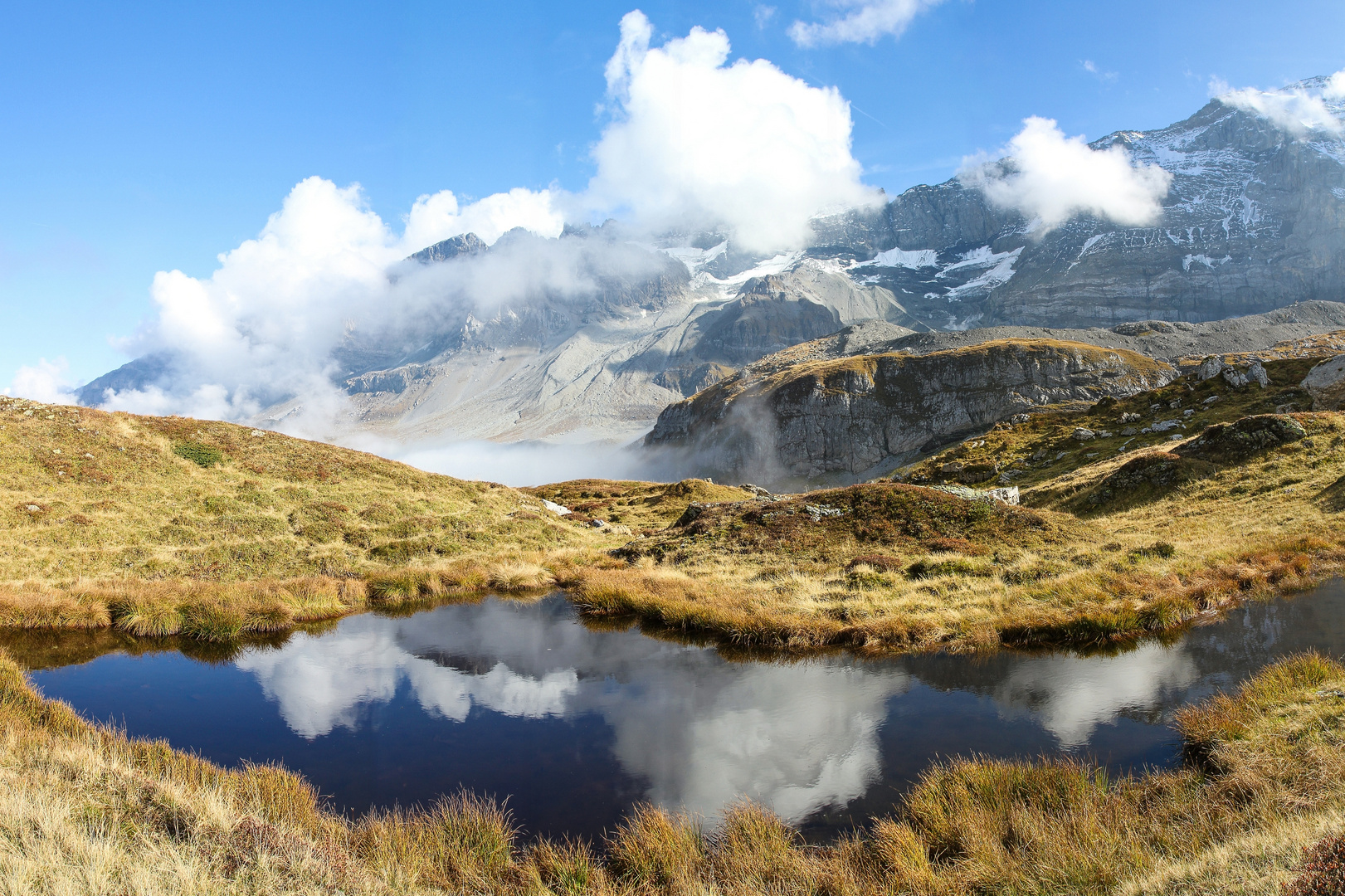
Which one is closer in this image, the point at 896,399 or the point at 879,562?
the point at 879,562

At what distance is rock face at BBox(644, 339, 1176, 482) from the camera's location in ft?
458

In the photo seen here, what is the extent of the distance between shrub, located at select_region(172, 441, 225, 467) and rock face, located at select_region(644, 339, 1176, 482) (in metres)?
119

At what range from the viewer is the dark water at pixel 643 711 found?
35.7 feet

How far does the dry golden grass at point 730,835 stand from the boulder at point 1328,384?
55.8 m

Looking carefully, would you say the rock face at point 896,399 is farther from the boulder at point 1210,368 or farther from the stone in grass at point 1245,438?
the stone in grass at point 1245,438

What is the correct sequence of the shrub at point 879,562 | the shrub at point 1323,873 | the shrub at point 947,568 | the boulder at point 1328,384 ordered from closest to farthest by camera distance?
the shrub at point 1323,873, the shrub at point 947,568, the shrub at point 879,562, the boulder at point 1328,384

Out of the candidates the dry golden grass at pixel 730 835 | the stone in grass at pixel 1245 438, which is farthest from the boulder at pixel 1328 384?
the dry golden grass at pixel 730 835

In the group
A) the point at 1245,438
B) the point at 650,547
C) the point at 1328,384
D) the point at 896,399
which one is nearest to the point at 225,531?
the point at 650,547

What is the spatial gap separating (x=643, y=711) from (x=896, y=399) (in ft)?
506

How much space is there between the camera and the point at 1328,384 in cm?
5225

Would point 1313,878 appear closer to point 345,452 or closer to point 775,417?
point 345,452

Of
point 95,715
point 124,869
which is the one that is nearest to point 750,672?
point 124,869

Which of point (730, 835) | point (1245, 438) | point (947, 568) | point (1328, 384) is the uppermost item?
point (1328, 384)

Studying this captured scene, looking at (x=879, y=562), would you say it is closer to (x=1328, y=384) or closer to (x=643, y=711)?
(x=643, y=711)
